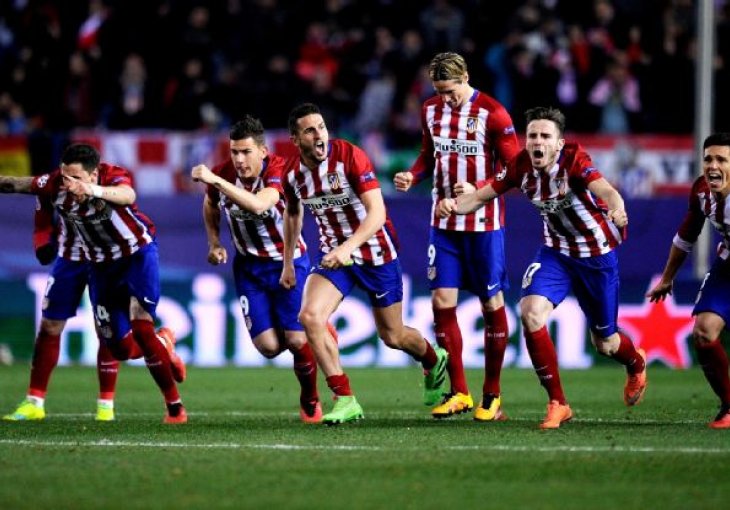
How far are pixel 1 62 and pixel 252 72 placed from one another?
363cm

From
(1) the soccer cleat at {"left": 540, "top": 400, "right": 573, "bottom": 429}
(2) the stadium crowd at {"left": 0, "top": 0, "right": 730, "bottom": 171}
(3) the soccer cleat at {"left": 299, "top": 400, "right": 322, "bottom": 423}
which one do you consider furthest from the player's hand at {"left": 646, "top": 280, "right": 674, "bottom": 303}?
(2) the stadium crowd at {"left": 0, "top": 0, "right": 730, "bottom": 171}

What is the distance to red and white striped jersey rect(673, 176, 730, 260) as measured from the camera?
955 cm

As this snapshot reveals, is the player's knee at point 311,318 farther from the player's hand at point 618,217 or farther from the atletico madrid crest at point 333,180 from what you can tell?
the player's hand at point 618,217

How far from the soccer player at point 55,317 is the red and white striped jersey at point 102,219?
0.27 m

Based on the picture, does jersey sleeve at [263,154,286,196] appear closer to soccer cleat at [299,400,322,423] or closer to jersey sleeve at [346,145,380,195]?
jersey sleeve at [346,145,380,195]

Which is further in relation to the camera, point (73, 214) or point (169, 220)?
point (169, 220)

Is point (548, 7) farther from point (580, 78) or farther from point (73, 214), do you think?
point (73, 214)

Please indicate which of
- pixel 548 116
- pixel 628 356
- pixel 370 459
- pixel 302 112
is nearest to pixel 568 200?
pixel 548 116

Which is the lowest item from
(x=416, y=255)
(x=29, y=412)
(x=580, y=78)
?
(x=29, y=412)

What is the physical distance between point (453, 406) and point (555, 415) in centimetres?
113

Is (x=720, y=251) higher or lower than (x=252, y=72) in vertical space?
lower

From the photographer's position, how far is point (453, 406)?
10.7 metres

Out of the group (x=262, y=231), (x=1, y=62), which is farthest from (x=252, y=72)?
(x=262, y=231)

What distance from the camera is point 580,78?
62.8 ft
